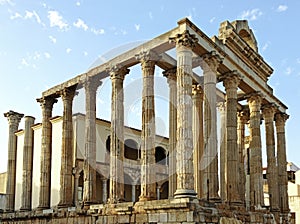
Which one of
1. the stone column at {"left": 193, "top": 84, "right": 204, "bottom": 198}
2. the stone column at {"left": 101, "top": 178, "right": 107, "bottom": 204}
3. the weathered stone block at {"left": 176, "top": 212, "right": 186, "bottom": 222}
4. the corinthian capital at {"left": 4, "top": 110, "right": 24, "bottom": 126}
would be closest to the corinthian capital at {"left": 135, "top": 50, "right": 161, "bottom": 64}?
the stone column at {"left": 193, "top": 84, "right": 204, "bottom": 198}

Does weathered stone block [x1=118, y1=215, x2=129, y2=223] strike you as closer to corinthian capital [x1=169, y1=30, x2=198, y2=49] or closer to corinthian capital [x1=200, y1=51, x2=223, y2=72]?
corinthian capital [x1=200, y1=51, x2=223, y2=72]

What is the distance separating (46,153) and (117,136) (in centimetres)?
599

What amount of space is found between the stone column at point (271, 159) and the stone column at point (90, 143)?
9.68m

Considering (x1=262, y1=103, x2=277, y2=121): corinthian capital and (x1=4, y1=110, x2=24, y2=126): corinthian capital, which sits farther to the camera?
(x1=4, y1=110, x2=24, y2=126): corinthian capital

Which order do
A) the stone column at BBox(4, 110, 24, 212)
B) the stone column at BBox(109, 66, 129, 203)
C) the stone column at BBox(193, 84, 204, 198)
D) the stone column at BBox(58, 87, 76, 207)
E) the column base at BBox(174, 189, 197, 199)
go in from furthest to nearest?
the stone column at BBox(4, 110, 24, 212), the stone column at BBox(58, 87, 76, 207), the stone column at BBox(193, 84, 204, 198), the stone column at BBox(109, 66, 129, 203), the column base at BBox(174, 189, 197, 199)

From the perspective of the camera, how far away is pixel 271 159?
2588 centimetres

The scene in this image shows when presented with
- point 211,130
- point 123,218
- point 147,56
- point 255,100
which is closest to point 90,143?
point 123,218

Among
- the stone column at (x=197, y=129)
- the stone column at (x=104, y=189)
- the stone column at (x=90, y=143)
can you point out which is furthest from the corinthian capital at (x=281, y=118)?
the stone column at (x=104, y=189)

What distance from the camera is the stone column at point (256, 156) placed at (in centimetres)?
2352

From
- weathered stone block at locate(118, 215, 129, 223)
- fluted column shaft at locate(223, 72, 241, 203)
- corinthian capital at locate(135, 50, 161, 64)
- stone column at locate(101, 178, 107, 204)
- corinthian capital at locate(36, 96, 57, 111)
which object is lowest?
weathered stone block at locate(118, 215, 129, 223)

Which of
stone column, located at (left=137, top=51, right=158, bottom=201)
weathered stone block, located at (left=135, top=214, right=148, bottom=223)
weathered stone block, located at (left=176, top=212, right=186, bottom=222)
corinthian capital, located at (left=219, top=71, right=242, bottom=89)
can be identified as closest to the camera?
weathered stone block, located at (left=176, top=212, right=186, bottom=222)

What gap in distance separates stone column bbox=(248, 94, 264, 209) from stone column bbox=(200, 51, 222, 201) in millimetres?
3712

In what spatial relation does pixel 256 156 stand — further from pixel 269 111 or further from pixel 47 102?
pixel 47 102

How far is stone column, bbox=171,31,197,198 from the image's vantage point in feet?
57.6
